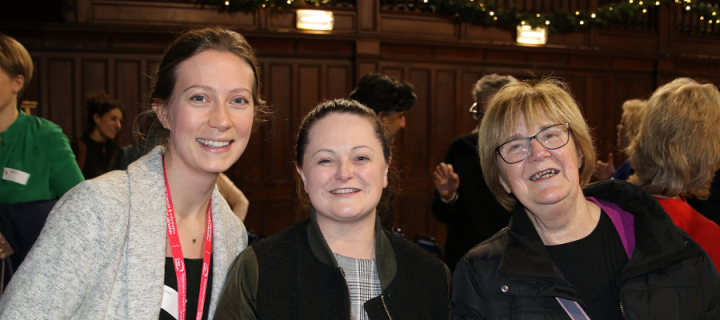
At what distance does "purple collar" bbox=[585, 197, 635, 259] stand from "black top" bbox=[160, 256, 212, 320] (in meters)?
1.23

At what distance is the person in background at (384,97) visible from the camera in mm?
2701

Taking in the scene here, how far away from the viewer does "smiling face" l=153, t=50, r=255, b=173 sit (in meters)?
1.56

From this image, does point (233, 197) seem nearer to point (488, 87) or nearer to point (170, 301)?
point (488, 87)

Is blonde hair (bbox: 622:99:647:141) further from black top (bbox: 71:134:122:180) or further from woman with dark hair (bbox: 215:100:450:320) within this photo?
black top (bbox: 71:134:122:180)

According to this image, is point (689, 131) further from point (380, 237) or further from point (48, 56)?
point (48, 56)

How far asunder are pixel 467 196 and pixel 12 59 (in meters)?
2.22

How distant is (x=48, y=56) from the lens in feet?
19.3

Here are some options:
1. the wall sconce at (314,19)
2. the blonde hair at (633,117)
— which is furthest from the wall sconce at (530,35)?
the blonde hair at (633,117)

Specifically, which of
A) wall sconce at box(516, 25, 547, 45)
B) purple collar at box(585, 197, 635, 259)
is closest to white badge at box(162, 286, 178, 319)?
purple collar at box(585, 197, 635, 259)

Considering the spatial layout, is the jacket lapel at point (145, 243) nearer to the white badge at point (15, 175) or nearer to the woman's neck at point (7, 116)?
the white badge at point (15, 175)

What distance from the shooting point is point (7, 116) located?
7.43 feet

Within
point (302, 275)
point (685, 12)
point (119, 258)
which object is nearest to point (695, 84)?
point (302, 275)

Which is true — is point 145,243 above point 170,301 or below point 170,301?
above

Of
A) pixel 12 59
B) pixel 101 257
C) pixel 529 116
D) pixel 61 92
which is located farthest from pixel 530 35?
pixel 101 257
